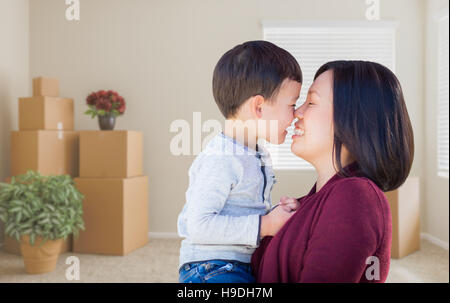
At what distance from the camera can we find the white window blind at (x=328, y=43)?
437 cm

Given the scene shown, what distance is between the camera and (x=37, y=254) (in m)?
3.21

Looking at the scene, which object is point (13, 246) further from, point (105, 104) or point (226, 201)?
point (226, 201)

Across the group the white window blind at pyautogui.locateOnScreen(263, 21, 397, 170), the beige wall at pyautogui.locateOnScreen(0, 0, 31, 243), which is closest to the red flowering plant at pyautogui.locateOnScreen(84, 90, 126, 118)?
the beige wall at pyautogui.locateOnScreen(0, 0, 31, 243)

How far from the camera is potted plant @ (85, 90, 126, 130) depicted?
13.4 ft

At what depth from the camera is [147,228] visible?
4352 mm

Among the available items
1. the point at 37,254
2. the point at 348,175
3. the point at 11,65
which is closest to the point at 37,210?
the point at 37,254

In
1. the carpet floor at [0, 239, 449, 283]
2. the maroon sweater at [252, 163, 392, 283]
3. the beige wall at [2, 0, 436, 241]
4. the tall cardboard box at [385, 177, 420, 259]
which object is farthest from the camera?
the beige wall at [2, 0, 436, 241]

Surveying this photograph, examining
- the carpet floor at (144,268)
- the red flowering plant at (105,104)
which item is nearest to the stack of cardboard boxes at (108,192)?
the carpet floor at (144,268)

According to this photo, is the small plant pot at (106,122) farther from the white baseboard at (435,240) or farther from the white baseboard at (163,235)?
the white baseboard at (435,240)

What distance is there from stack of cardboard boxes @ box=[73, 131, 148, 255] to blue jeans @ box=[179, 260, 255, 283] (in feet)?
9.66

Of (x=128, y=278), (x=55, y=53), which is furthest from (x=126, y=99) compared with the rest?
(x=128, y=278)

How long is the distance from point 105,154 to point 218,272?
10.4ft

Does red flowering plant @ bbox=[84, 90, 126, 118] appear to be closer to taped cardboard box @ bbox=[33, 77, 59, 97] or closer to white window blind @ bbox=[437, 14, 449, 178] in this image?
taped cardboard box @ bbox=[33, 77, 59, 97]
